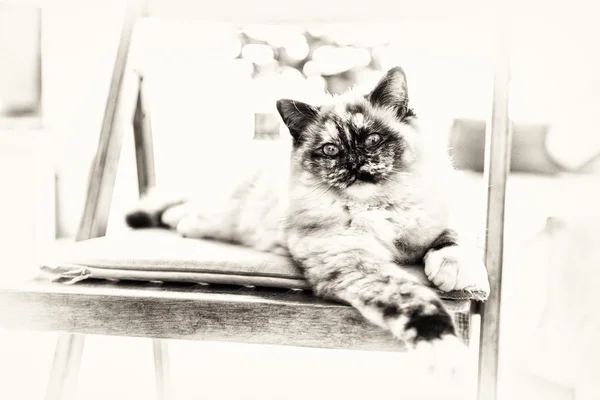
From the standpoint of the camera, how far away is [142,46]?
5.78 ft

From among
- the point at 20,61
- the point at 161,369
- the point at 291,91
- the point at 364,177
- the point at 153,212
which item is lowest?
the point at 161,369

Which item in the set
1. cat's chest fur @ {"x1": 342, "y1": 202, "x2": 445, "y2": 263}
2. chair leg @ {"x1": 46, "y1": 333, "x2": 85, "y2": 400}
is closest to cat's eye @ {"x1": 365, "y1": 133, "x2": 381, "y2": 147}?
cat's chest fur @ {"x1": 342, "y1": 202, "x2": 445, "y2": 263}

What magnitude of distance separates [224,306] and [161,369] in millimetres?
555

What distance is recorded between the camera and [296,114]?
997mm

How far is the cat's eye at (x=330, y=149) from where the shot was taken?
0.95 metres

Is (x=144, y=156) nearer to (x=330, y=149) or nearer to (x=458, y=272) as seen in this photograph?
(x=330, y=149)

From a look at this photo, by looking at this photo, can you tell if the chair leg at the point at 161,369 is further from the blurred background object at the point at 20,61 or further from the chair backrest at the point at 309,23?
the blurred background object at the point at 20,61

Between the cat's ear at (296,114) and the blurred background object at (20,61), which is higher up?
the blurred background object at (20,61)

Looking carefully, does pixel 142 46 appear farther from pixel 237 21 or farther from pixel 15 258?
pixel 15 258

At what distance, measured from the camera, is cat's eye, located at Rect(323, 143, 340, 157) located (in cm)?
95

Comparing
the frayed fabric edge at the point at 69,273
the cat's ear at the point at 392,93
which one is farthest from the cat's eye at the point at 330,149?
the frayed fabric edge at the point at 69,273

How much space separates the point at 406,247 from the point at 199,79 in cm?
121

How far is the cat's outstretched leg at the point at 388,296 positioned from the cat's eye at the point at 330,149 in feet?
0.50

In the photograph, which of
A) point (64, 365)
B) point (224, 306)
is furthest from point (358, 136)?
point (64, 365)
